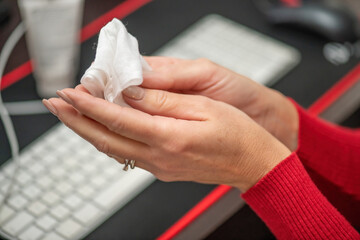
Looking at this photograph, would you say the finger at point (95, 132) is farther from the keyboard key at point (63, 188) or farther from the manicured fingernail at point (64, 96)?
the keyboard key at point (63, 188)

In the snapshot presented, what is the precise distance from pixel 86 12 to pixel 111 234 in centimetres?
50

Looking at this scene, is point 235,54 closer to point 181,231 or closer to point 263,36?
point 263,36

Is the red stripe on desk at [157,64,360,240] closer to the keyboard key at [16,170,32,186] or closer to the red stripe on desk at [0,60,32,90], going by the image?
the keyboard key at [16,170,32,186]

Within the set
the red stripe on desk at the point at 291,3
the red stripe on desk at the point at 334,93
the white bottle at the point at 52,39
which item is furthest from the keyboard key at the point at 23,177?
the red stripe on desk at the point at 291,3

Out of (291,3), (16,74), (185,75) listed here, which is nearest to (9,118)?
(16,74)

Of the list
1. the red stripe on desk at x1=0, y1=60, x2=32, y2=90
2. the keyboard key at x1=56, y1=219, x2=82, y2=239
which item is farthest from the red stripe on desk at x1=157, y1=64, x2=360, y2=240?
the red stripe on desk at x1=0, y1=60, x2=32, y2=90

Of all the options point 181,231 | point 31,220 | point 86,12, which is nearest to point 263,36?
point 86,12

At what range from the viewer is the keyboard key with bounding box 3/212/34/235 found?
25.1 inches

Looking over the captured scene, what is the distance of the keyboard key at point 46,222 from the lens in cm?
64

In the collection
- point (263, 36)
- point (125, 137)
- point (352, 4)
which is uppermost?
point (125, 137)

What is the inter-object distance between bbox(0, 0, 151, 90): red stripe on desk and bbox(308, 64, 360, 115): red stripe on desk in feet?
1.26

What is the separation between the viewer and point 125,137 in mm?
526

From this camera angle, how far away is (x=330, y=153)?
0.77 metres

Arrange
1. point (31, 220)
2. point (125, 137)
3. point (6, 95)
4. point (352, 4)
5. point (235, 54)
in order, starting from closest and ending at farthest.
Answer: point (125, 137)
point (31, 220)
point (6, 95)
point (235, 54)
point (352, 4)
